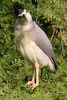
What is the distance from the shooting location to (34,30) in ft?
16.3

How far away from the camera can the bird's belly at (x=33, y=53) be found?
4.92 metres

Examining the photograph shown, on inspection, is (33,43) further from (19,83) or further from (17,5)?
(17,5)

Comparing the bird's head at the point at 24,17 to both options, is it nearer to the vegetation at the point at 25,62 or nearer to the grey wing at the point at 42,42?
the grey wing at the point at 42,42

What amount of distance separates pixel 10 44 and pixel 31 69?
0.77m

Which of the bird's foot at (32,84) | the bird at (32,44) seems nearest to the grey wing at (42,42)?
the bird at (32,44)

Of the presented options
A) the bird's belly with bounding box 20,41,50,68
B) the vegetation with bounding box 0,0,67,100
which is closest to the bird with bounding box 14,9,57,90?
the bird's belly with bounding box 20,41,50,68

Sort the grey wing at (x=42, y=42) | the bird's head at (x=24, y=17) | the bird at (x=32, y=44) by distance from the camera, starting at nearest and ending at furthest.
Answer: the bird's head at (x=24, y=17)
the bird at (x=32, y=44)
the grey wing at (x=42, y=42)

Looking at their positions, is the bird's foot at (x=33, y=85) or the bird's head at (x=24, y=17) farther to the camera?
the bird's foot at (x=33, y=85)

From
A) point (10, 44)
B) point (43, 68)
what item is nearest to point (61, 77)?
point (43, 68)

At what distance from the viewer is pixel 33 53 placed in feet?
16.3

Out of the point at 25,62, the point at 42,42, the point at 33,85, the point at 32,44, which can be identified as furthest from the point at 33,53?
the point at 25,62

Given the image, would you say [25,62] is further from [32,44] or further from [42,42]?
[32,44]

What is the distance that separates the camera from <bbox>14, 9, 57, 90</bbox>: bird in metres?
4.85

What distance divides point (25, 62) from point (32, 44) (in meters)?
0.88
